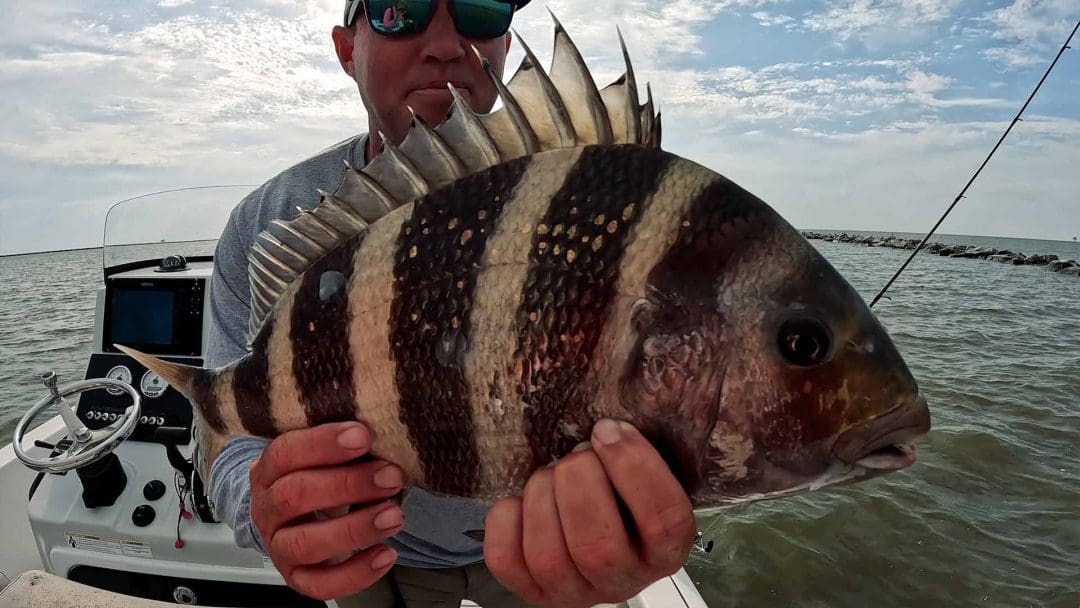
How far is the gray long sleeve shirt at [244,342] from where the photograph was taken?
1580 millimetres

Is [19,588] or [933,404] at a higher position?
[19,588]

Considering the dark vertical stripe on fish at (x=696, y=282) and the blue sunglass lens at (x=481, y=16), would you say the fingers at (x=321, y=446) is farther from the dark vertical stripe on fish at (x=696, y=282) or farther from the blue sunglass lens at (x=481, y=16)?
the blue sunglass lens at (x=481, y=16)

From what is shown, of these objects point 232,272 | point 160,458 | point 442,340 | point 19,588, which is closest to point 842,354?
point 442,340

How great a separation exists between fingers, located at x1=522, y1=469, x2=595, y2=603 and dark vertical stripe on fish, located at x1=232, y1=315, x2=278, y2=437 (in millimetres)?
580

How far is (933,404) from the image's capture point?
8250mm

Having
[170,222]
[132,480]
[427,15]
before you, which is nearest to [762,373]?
[427,15]

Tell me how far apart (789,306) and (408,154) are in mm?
736

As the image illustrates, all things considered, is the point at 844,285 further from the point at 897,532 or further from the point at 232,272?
the point at 897,532

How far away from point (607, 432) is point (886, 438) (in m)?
0.40

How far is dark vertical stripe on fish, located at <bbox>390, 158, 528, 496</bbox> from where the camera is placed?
1.00 m

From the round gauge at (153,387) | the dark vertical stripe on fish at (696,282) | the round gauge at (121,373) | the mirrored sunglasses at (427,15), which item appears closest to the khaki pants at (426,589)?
the dark vertical stripe on fish at (696,282)

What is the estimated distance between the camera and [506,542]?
104 centimetres

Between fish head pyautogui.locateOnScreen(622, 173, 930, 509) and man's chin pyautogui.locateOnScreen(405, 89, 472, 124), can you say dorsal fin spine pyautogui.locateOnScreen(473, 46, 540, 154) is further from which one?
man's chin pyautogui.locateOnScreen(405, 89, 472, 124)

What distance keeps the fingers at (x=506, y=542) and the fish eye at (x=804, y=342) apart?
0.51m
